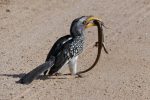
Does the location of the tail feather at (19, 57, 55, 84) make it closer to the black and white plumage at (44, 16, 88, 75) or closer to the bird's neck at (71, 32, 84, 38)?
the black and white plumage at (44, 16, 88, 75)

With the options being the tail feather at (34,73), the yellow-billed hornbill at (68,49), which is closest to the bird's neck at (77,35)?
the yellow-billed hornbill at (68,49)

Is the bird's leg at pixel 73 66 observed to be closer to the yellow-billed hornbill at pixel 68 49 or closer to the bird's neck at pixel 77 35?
the yellow-billed hornbill at pixel 68 49

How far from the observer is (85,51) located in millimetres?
8516

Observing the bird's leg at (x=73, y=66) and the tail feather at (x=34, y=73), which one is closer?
the tail feather at (x=34, y=73)

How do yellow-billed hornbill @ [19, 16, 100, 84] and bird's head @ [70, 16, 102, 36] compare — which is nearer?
yellow-billed hornbill @ [19, 16, 100, 84]

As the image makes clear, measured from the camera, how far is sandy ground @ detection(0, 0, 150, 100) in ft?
23.1

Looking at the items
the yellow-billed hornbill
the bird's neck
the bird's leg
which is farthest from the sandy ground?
the bird's neck

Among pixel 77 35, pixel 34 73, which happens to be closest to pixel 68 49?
pixel 77 35

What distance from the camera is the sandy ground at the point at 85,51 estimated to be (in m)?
7.05

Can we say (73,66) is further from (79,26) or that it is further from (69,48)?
(79,26)

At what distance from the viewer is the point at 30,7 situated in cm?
1106

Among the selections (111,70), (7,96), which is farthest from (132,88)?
(7,96)

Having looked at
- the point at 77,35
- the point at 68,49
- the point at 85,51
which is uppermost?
the point at 77,35

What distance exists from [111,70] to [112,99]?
988mm
